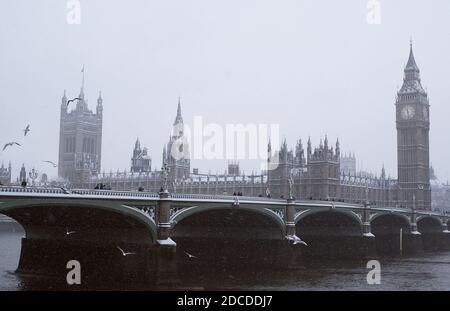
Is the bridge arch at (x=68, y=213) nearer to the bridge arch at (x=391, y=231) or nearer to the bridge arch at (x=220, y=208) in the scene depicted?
the bridge arch at (x=220, y=208)

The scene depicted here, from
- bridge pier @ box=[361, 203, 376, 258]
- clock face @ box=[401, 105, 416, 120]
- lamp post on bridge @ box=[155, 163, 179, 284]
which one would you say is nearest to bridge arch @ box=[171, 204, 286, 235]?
lamp post on bridge @ box=[155, 163, 179, 284]

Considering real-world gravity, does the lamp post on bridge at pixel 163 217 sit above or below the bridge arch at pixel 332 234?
above

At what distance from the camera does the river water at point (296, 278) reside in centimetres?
3834

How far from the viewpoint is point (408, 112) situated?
116 m

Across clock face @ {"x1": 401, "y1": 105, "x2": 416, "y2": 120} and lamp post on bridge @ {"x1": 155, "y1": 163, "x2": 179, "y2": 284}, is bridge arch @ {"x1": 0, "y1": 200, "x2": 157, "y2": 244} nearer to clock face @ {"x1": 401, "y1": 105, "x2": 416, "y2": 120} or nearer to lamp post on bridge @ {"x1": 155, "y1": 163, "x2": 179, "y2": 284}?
lamp post on bridge @ {"x1": 155, "y1": 163, "x2": 179, "y2": 284}

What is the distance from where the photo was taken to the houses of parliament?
95438 millimetres

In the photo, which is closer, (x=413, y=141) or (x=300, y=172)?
(x=300, y=172)

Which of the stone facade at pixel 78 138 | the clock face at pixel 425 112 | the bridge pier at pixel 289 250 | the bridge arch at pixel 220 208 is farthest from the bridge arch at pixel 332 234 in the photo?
the stone facade at pixel 78 138

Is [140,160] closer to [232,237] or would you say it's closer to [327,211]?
[327,211]

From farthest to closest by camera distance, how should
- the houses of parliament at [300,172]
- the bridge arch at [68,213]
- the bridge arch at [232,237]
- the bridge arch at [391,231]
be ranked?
the houses of parliament at [300,172] → the bridge arch at [391,231] → the bridge arch at [232,237] → the bridge arch at [68,213]

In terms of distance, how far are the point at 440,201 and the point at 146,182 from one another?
7731cm

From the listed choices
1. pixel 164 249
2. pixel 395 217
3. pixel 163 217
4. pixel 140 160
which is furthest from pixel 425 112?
pixel 164 249

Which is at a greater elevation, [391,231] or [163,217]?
[163,217]

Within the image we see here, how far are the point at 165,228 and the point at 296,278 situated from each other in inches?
450
